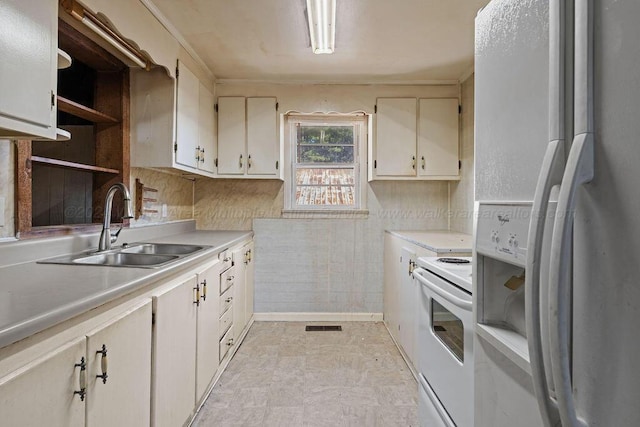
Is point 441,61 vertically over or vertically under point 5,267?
over

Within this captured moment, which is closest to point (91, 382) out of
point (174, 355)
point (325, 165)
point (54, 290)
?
point (54, 290)

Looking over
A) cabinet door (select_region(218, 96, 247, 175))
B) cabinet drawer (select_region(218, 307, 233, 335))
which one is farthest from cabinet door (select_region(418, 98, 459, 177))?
cabinet drawer (select_region(218, 307, 233, 335))

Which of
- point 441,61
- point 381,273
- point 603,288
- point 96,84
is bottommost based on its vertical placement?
point 381,273

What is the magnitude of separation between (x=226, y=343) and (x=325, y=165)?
6.70ft

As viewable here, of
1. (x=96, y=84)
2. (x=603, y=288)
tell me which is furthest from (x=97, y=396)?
(x=96, y=84)

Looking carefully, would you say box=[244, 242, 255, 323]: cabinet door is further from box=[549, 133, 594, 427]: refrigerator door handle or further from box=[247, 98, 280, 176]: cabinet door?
box=[549, 133, 594, 427]: refrigerator door handle

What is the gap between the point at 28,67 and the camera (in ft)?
3.84

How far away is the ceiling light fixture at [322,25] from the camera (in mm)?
2121

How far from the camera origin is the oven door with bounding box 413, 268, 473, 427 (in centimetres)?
114

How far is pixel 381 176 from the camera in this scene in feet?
11.4

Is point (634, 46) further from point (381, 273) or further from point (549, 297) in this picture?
point (381, 273)

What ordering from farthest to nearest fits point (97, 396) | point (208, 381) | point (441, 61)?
point (441, 61) → point (208, 381) → point (97, 396)

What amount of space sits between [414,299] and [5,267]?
217 centimetres

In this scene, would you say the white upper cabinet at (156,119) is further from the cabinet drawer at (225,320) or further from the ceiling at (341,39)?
the cabinet drawer at (225,320)
